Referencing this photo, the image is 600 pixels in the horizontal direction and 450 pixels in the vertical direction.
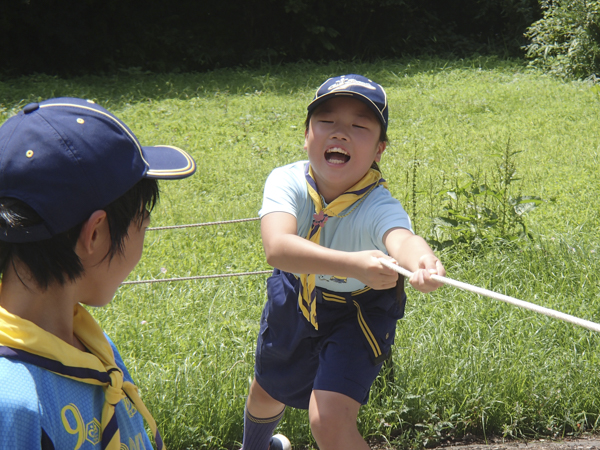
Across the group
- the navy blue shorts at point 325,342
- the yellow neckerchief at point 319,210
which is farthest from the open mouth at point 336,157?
the navy blue shorts at point 325,342

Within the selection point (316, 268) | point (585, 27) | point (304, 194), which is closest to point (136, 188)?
point (316, 268)

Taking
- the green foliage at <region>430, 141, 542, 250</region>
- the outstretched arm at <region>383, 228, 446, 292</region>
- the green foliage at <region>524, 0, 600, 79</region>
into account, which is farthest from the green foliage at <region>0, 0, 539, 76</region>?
the outstretched arm at <region>383, 228, 446, 292</region>

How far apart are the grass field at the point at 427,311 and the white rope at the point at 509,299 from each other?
1290 millimetres

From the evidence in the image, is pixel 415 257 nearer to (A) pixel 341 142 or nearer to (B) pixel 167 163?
(A) pixel 341 142

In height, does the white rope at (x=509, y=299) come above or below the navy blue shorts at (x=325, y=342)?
above

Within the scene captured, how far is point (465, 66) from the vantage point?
12891 mm

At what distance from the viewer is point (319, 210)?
208cm

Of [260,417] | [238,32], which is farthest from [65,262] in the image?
[238,32]

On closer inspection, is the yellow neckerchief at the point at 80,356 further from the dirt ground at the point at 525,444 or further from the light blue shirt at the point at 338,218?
the dirt ground at the point at 525,444

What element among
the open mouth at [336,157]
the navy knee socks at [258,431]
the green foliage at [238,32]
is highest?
the green foliage at [238,32]

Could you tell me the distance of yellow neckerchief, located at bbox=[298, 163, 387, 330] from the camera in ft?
6.72

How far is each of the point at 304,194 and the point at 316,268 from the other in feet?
1.51

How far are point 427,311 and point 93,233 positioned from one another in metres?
2.43

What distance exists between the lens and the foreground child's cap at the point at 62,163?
3.37 feet
